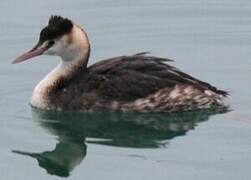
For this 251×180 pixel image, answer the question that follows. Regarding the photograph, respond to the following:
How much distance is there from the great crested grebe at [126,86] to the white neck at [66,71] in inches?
3.1

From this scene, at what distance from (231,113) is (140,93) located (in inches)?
43.6

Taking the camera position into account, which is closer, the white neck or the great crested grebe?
the great crested grebe

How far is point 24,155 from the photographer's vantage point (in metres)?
14.0

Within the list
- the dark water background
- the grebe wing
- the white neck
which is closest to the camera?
the dark water background

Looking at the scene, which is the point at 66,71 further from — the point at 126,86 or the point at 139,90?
the point at 139,90

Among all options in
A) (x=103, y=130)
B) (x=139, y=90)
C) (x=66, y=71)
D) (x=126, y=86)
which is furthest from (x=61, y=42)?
(x=103, y=130)

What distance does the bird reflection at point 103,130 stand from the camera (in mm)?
14049

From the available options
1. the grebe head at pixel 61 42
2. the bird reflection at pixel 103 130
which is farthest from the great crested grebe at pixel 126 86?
the bird reflection at pixel 103 130

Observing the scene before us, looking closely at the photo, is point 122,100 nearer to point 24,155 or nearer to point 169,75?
point 169,75

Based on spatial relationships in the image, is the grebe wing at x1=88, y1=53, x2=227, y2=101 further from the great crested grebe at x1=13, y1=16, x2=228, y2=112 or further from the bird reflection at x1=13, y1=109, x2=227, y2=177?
the bird reflection at x1=13, y1=109, x2=227, y2=177

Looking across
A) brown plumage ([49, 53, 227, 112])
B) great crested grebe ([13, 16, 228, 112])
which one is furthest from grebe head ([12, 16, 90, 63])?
brown plumage ([49, 53, 227, 112])

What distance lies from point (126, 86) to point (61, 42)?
974mm

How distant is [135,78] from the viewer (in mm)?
15383

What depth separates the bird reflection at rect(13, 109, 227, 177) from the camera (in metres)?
14.0
